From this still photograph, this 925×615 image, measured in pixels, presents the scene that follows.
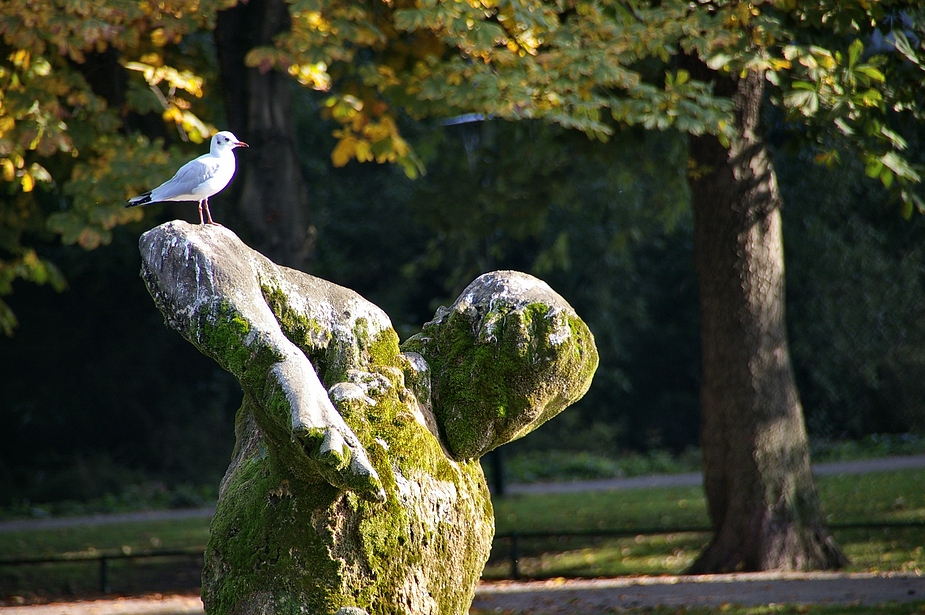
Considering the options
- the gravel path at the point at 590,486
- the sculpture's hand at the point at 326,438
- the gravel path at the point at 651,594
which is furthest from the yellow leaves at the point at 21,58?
the gravel path at the point at 590,486

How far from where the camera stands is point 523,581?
10.3 metres

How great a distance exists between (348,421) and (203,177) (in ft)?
4.44

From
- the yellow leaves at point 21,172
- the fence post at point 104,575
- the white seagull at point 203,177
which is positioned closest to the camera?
the white seagull at point 203,177

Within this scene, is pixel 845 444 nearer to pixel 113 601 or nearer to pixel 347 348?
pixel 113 601

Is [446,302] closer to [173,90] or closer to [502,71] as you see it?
[173,90]

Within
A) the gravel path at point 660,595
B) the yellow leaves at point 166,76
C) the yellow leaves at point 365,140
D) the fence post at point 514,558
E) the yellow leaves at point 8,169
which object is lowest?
the fence post at point 514,558

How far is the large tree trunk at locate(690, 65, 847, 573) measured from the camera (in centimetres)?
962

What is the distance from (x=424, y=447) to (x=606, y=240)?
1707cm

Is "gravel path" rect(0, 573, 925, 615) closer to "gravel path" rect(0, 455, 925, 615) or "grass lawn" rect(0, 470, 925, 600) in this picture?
"gravel path" rect(0, 455, 925, 615)

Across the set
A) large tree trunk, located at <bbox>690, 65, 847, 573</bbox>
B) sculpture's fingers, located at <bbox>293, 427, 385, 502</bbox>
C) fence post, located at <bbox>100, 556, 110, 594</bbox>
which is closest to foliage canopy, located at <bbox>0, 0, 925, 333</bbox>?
large tree trunk, located at <bbox>690, 65, 847, 573</bbox>

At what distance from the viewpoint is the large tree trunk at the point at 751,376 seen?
9.62m

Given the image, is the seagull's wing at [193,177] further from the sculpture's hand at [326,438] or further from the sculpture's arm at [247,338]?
the sculpture's hand at [326,438]

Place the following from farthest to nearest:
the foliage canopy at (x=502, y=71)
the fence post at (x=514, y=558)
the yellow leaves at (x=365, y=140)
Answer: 1. the fence post at (x=514, y=558)
2. the yellow leaves at (x=365, y=140)
3. the foliage canopy at (x=502, y=71)

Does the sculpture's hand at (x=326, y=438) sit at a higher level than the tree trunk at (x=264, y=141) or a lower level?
higher
